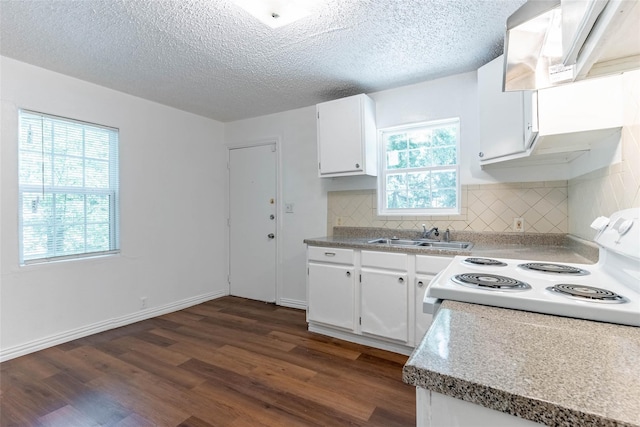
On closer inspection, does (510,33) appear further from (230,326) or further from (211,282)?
(211,282)

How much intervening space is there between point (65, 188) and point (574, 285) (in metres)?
3.59

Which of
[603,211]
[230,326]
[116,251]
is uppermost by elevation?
[603,211]

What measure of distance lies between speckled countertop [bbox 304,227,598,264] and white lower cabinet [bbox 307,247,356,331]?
0.11 meters

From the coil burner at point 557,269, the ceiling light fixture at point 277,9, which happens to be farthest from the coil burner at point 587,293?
the ceiling light fixture at point 277,9

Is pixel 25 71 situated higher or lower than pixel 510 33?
higher

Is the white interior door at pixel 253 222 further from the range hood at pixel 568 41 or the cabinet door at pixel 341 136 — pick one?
the range hood at pixel 568 41

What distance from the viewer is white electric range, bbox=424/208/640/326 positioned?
2.61 feet

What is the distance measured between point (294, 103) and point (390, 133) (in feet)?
3.82

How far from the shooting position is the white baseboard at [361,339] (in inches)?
96.4

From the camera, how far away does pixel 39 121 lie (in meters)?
2.58

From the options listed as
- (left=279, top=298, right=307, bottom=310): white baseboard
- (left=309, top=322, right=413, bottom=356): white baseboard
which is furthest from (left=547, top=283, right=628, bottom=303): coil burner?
(left=279, top=298, right=307, bottom=310): white baseboard

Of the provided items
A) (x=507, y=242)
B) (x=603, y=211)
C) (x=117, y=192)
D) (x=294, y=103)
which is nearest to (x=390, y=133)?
(x=294, y=103)

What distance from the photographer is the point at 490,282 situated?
1020 millimetres

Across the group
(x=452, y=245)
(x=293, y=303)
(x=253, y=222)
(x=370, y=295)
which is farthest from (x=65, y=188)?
(x=452, y=245)
